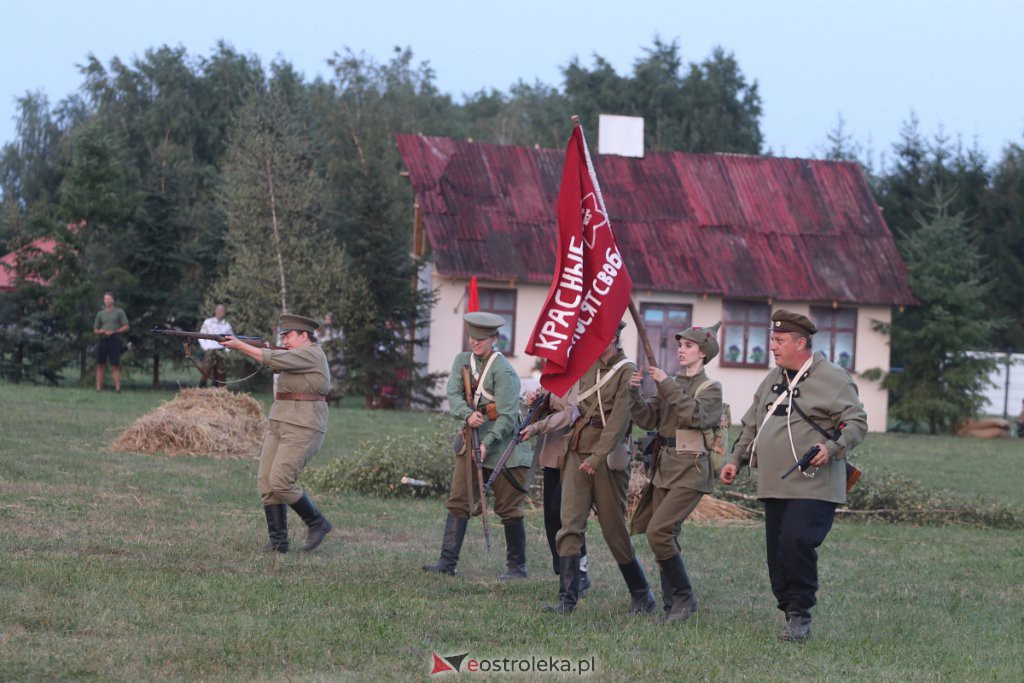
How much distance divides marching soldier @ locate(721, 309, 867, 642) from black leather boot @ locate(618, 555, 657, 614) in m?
1.04

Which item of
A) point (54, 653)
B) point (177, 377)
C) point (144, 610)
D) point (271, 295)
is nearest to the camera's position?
point (54, 653)

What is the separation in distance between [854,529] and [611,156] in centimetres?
2034

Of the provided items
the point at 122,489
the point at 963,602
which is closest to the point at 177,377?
the point at 122,489

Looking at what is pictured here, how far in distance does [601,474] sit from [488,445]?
1.68 metres

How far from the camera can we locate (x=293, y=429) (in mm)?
10977

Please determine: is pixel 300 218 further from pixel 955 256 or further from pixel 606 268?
pixel 606 268

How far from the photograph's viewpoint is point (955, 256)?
3209 cm

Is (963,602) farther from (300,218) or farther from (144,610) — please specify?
(300,218)

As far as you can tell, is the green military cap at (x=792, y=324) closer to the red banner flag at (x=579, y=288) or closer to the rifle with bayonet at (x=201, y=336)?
the red banner flag at (x=579, y=288)

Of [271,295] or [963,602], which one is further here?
[271,295]

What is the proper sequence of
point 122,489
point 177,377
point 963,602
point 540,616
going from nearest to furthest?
point 540,616 < point 963,602 < point 122,489 < point 177,377

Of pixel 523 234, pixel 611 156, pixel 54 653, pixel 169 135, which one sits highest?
pixel 169 135

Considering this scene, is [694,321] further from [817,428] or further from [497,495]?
[817,428]

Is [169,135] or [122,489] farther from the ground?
[169,135]
